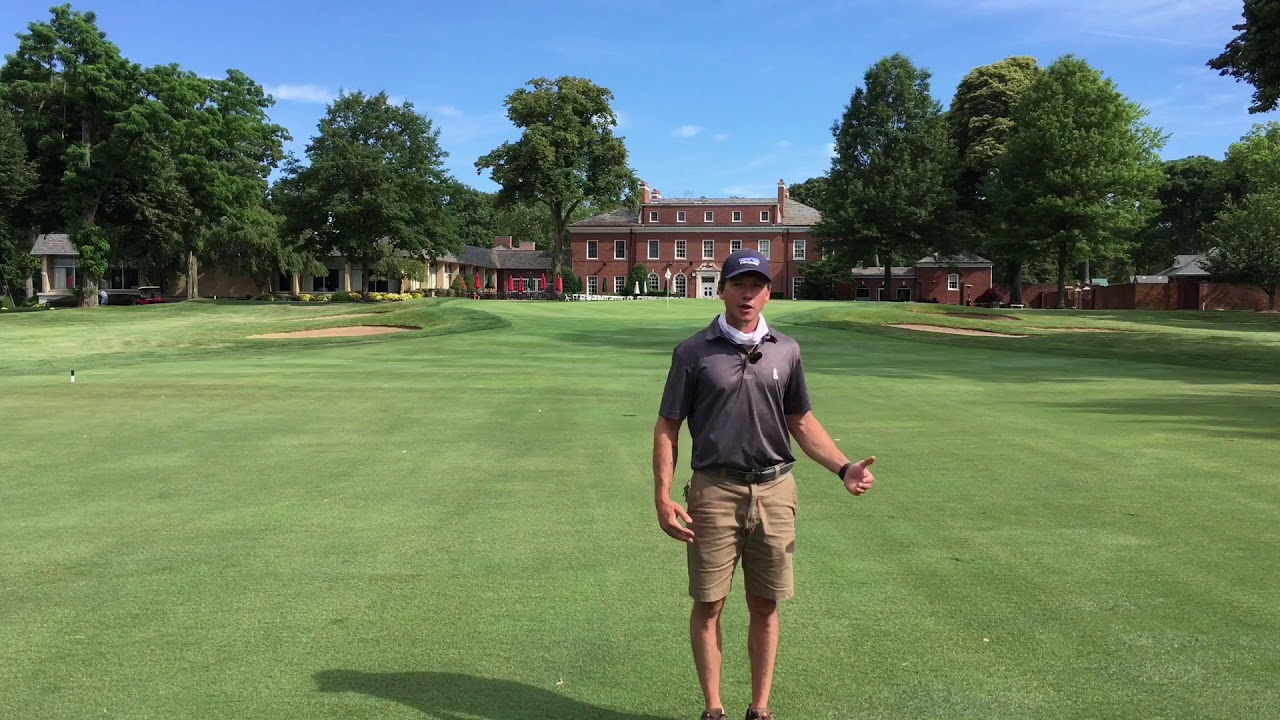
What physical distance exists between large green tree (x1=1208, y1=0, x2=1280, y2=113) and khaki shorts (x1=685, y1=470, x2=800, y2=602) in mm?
26230

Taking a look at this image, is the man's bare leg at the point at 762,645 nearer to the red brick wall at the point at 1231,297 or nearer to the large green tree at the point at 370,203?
the large green tree at the point at 370,203

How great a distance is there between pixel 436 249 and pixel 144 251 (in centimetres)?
1932

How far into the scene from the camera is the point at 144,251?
6216 cm

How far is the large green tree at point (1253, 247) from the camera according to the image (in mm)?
58250

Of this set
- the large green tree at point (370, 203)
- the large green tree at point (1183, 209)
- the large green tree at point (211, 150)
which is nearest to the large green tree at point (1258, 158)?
the large green tree at point (1183, 209)

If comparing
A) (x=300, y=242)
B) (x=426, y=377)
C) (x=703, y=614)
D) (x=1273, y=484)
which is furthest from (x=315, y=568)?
(x=300, y=242)

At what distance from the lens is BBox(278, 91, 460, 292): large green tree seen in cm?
6419

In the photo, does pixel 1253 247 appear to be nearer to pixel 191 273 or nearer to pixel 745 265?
pixel 745 265

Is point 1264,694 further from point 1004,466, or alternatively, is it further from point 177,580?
point 177,580

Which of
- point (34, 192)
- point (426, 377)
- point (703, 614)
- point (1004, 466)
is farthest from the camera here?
point (34, 192)

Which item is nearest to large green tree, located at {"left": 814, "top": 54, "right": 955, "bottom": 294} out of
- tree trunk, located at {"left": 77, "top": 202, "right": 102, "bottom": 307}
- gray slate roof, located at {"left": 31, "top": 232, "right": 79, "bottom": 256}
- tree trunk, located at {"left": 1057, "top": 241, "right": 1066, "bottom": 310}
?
tree trunk, located at {"left": 1057, "top": 241, "right": 1066, "bottom": 310}

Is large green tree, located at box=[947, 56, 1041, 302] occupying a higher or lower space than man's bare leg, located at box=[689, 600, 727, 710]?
higher

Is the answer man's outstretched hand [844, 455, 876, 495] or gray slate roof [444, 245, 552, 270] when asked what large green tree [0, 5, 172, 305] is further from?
man's outstretched hand [844, 455, 876, 495]

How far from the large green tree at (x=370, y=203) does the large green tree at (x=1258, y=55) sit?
50.1 m
